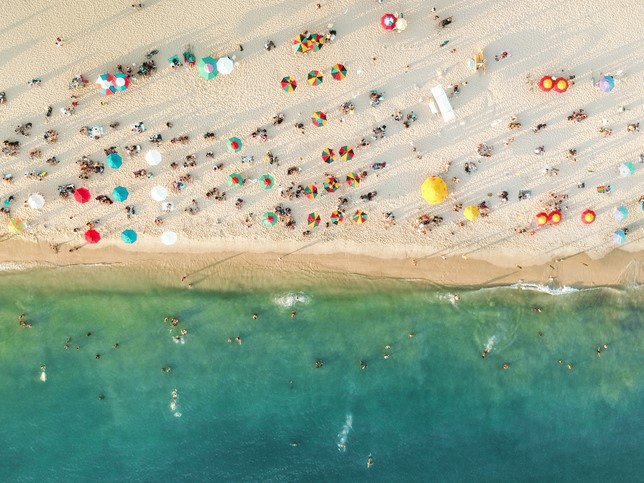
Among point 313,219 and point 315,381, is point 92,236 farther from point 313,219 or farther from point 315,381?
point 315,381

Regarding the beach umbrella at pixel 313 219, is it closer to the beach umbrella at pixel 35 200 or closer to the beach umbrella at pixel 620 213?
the beach umbrella at pixel 35 200

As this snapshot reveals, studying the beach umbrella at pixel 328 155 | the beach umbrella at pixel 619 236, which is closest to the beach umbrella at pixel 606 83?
the beach umbrella at pixel 619 236

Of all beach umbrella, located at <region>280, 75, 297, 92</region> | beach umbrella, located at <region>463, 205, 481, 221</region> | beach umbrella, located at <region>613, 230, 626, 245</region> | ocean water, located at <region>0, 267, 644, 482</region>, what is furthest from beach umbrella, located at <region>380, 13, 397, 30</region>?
beach umbrella, located at <region>613, 230, 626, 245</region>

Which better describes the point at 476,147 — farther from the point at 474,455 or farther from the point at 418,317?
the point at 474,455

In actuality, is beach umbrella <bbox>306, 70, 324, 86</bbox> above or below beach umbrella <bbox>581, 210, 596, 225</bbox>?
above

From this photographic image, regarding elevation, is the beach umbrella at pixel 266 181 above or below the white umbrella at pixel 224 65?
below

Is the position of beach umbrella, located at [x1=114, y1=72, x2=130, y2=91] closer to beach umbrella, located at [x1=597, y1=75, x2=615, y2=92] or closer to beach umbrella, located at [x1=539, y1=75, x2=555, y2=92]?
beach umbrella, located at [x1=539, y1=75, x2=555, y2=92]
